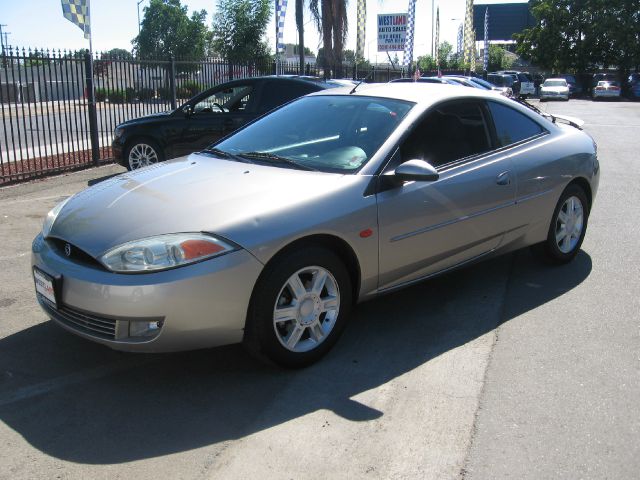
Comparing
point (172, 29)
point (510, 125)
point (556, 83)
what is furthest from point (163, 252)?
point (172, 29)

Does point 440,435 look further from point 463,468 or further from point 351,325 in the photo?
point 351,325

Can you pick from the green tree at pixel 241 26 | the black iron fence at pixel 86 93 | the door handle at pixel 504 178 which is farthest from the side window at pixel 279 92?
the green tree at pixel 241 26

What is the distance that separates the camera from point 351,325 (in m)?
4.43

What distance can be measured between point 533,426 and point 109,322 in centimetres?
218

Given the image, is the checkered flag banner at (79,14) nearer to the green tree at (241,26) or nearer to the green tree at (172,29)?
the green tree at (241,26)

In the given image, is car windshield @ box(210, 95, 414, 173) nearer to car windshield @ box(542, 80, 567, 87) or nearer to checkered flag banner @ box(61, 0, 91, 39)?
checkered flag banner @ box(61, 0, 91, 39)

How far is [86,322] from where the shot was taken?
11.1ft

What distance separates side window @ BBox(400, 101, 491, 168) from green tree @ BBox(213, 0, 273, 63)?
40995 millimetres

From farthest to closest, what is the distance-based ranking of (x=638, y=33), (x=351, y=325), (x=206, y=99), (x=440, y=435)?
(x=638, y=33) < (x=206, y=99) < (x=351, y=325) < (x=440, y=435)

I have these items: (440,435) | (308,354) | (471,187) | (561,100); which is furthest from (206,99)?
(561,100)

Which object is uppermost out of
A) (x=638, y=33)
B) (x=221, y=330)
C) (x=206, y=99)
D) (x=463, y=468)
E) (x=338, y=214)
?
(x=638, y=33)

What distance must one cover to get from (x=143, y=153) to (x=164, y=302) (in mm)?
7090

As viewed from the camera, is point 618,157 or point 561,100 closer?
point 618,157

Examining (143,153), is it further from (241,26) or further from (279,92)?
(241,26)
